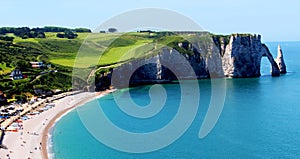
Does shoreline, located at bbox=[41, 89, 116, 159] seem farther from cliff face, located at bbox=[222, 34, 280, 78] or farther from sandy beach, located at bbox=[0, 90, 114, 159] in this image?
cliff face, located at bbox=[222, 34, 280, 78]

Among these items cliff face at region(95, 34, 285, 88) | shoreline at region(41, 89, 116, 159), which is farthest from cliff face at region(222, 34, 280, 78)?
shoreline at region(41, 89, 116, 159)

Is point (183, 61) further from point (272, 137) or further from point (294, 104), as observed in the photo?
point (272, 137)

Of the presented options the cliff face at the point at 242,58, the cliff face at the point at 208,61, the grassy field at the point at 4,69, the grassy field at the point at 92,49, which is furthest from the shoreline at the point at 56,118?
the cliff face at the point at 242,58

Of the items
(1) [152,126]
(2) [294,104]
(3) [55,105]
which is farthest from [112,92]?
(2) [294,104]

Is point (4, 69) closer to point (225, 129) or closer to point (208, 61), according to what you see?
point (225, 129)

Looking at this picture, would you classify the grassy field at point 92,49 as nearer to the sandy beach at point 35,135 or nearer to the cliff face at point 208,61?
the cliff face at point 208,61

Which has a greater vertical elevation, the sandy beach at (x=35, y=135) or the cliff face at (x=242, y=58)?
the cliff face at (x=242, y=58)

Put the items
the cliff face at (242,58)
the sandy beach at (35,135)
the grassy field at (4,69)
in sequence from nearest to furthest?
the sandy beach at (35,135)
the grassy field at (4,69)
the cliff face at (242,58)
